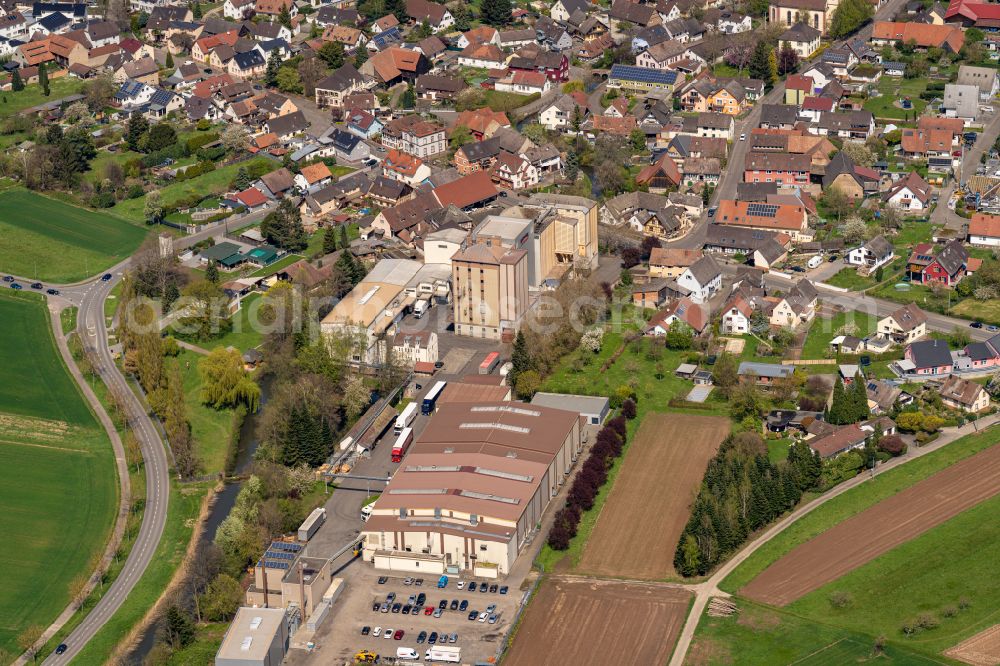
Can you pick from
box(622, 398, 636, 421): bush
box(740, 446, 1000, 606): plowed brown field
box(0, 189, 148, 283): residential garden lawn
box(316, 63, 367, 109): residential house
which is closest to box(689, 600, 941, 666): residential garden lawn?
box(740, 446, 1000, 606): plowed brown field

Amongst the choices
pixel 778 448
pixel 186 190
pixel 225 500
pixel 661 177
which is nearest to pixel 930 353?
pixel 778 448

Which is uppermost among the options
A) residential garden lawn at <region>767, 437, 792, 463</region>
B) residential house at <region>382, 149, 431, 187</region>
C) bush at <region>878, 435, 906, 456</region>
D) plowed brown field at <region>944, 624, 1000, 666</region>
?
residential house at <region>382, 149, 431, 187</region>

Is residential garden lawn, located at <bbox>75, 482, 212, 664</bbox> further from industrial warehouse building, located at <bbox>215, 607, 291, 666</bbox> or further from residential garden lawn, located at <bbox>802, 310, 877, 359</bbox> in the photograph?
residential garden lawn, located at <bbox>802, 310, 877, 359</bbox>

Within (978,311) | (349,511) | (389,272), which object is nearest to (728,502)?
(349,511)

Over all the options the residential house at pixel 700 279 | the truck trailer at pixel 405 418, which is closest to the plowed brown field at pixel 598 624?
the truck trailer at pixel 405 418

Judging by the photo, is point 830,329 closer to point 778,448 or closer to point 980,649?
point 778,448

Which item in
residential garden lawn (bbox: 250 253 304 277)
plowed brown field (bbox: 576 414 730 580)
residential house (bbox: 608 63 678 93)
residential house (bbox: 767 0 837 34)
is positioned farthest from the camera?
residential house (bbox: 767 0 837 34)

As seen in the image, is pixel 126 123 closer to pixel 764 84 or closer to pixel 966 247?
pixel 764 84

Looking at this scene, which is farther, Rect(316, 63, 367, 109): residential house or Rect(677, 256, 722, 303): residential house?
Rect(316, 63, 367, 109): residential house

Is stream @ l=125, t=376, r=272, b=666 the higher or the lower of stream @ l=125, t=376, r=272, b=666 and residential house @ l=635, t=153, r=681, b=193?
the lower
